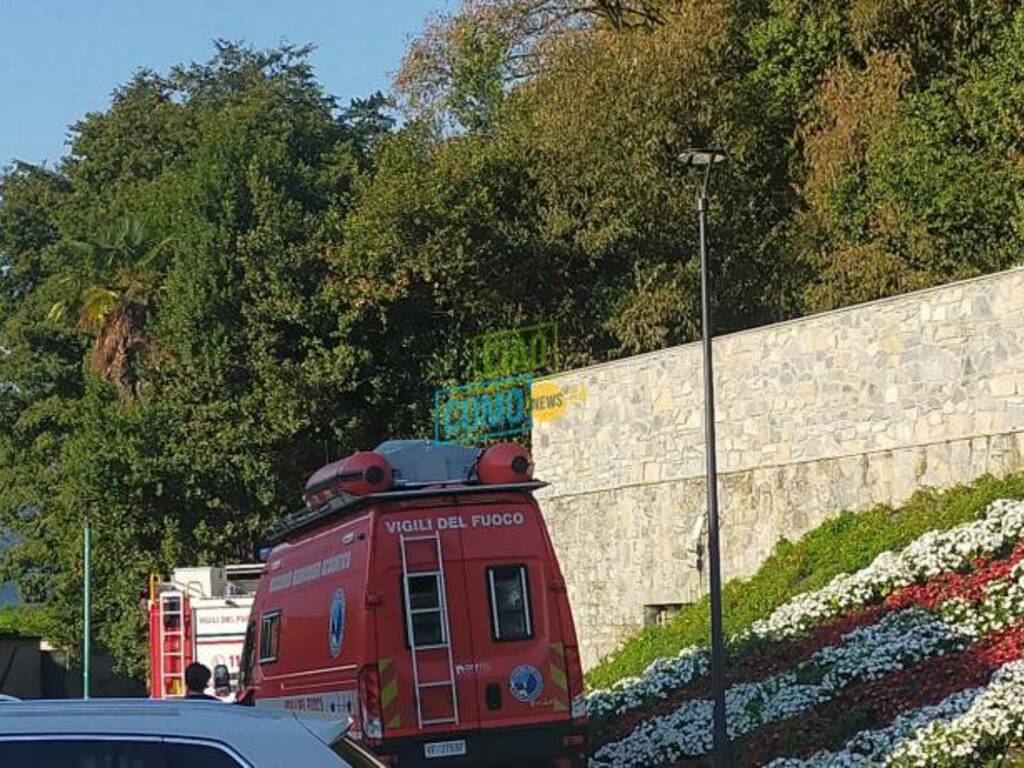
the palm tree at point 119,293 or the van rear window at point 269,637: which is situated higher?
the palm tree at point 119,293

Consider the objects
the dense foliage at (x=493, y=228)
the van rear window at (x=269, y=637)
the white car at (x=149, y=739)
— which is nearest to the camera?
the white car at (x=149, y=739)

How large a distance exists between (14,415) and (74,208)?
739 centimetres

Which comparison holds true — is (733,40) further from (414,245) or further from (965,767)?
(965,767)

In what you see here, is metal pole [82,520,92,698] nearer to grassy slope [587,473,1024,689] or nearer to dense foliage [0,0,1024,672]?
dense foliage [0,0,1024,672]

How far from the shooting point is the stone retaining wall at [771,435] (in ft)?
63.4

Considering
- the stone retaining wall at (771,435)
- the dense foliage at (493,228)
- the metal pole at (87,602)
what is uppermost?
the dense foliage at (493,228)

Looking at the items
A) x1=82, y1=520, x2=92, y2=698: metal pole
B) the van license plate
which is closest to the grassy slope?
the van license plate

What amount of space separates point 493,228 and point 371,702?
21.4 meters

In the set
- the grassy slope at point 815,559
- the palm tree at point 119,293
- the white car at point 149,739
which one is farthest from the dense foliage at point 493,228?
the white car at point 149,739

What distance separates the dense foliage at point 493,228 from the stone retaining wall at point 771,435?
5.35 m

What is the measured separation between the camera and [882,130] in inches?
1081

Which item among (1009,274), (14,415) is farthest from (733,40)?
(14,415)

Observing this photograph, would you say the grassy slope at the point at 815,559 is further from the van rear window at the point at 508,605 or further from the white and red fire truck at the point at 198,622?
the white and red fire truck at the point at 198,622

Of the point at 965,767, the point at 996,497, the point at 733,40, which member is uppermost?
the point at 733,40
